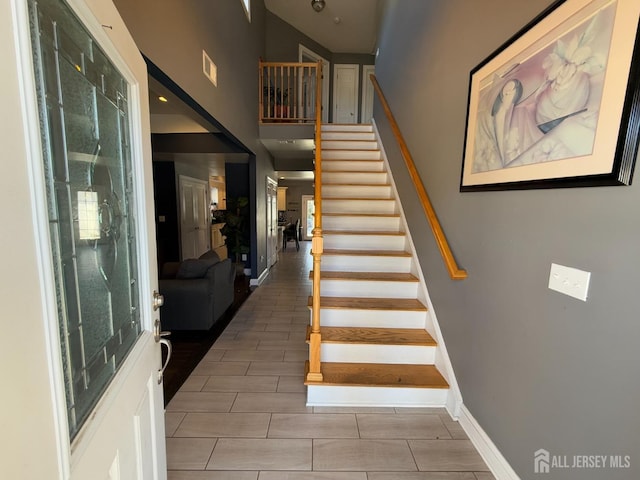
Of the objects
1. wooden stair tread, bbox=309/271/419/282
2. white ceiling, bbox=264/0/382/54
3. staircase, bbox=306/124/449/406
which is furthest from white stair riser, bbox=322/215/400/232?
white ceiling, bbox=264/0/382/54

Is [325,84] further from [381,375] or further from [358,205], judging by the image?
[381,375]

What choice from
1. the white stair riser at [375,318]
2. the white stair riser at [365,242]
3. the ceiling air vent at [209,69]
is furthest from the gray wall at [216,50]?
the white stair riser at [375,318]

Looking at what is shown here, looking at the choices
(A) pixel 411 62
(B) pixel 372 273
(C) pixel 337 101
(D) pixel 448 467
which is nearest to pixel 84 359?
(D) pixel 448 467

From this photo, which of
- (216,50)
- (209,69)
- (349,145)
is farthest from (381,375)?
(349,145)

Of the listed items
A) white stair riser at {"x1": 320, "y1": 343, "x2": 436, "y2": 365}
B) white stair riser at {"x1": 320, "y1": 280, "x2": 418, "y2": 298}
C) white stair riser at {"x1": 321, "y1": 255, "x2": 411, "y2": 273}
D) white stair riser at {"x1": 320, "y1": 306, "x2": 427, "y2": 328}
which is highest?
white stair riser at {"x1": 321, "y1": 255, "x2": 411, "y2": 273}

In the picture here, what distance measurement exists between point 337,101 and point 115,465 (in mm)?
7749

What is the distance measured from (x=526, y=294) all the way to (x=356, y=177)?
2.81 m

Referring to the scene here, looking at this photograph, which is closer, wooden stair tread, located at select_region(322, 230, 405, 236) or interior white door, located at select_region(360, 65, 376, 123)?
wooden stair tread, located at select_region(322, 230, 405, 236)

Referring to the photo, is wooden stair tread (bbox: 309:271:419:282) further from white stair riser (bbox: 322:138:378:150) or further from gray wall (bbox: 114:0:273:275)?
white stair riser (bbox: 322:138:378:150)

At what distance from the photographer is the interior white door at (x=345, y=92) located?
23.9 feet

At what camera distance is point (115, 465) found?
809 mm

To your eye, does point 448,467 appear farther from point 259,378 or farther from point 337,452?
point 259,378

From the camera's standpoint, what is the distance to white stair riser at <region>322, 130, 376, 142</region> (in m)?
4.79


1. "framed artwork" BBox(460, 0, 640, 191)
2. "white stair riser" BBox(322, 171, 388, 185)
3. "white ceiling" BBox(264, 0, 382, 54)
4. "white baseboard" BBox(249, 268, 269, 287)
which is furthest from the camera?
"white ceiling" BBox(264, 0, 382, 54)
